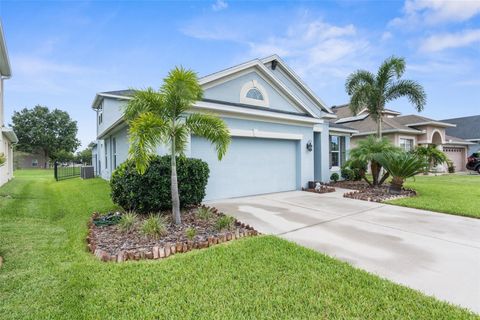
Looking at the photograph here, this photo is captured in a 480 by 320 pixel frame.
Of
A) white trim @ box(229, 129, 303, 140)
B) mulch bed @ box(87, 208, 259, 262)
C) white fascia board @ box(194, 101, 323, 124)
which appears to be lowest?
mulch bed @ box(87, 208, 259, 262)

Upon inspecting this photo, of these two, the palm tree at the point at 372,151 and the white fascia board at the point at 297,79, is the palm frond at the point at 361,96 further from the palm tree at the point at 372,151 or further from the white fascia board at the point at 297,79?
the palm tree at the point at 372,151

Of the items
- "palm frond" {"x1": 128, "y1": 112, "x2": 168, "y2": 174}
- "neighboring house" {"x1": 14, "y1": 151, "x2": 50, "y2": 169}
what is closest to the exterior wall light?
"palm frond" {"x1": 128, "y1": 112, "x2": 168, "y2": 174}

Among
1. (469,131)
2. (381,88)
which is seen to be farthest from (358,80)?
(469,131)

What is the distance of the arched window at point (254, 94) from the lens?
1041 centimetres

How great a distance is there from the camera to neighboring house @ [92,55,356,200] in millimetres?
9484

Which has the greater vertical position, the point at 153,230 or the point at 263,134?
the point at 263,134

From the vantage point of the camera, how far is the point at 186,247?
465cm

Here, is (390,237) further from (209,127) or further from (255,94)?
(255,94)

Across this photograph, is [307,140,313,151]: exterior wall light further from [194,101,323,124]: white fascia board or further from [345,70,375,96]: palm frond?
[345,70,375,96]: palm frond

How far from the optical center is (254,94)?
10.8m

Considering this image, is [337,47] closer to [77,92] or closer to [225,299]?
[225,299]

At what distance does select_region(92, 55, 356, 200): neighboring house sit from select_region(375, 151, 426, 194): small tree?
3328 millimetres

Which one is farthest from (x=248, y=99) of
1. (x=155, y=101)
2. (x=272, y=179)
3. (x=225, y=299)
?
(x=225, y=299)

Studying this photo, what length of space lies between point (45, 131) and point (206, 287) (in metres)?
57.8
